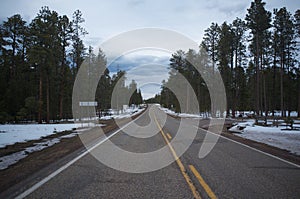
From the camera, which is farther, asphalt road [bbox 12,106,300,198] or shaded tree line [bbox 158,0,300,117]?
shaded tree line [bbox 158,0,300,117]

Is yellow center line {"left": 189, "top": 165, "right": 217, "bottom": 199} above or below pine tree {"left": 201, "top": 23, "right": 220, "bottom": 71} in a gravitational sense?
below

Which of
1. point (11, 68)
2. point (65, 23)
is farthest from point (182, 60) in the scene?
point (11, 68)

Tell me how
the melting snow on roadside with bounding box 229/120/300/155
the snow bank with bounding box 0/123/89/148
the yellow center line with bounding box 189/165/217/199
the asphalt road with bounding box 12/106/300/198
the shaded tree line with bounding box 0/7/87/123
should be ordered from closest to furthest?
the yellow center line with bounding box 189/165/217/199 < the asphalt road with bounding box 12/106/300/198 < the melting snow on roadside with bounding box 229/120/300/155 < the snow bank with bounding box 0/123/89/148 < the shaded tree line with bounding box 0/7/87/123

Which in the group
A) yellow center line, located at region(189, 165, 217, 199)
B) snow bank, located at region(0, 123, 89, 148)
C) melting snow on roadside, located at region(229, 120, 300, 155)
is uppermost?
yellow center line, located at region(189, 165, 217, 199)

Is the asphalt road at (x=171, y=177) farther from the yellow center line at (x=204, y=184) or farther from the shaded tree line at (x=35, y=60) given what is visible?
the shaded tree line at (x=35, y=60)

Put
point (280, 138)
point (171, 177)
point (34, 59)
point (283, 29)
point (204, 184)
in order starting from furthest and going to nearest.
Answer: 1. point (283, 29)
2. point (34, 59)
3. point (280, 138)
4. point (171, 177)
5. point (204, 184)

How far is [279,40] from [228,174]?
3522cm

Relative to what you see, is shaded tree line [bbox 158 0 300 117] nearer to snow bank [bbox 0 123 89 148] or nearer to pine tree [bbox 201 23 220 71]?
pine tree [bbox 201 23 220 71]

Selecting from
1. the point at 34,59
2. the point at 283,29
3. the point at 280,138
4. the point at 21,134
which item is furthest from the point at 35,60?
the point at 283,29

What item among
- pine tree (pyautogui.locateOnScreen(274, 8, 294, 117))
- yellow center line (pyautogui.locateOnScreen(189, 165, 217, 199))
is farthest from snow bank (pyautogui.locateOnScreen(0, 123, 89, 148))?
pine tree (pyautogui.locateOnScreen(274, 8, 294, 117))

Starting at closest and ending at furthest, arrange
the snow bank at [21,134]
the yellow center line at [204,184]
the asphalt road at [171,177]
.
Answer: the yellow center line at [204,184] < the asphalt road at [171,177] < the snow bank at [21,134]

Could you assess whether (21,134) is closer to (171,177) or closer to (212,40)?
(171,177)

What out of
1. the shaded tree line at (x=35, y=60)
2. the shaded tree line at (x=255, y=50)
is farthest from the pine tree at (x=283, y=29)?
the shaded tree line at (x=35, y=60)

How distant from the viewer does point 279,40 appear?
3494 centimetres
